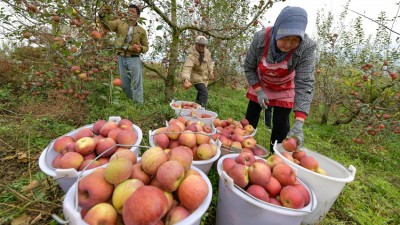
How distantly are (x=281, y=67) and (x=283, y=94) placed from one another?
394 millimetres

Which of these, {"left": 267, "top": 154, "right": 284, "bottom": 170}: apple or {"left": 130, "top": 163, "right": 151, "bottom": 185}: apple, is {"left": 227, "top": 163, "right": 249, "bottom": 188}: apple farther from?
{"left": 130, "top": 163, "right": 151, "bottom": 185}: apple

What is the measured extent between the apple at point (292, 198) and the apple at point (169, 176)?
2.24ft

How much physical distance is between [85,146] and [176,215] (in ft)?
2.86

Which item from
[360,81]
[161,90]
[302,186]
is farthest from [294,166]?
[161,90]

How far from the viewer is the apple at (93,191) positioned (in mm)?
1064

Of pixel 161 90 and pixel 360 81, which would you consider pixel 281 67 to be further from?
pixel 161 90

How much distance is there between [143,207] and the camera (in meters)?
0.94

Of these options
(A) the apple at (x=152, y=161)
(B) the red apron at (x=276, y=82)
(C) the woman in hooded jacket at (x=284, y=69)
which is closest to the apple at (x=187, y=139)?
(A) the apple at (x=152, y=161)

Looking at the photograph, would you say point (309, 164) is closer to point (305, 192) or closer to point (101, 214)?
point (305, 192)

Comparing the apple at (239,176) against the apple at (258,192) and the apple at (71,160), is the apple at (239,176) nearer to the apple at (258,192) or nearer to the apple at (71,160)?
the apple at (258,192)

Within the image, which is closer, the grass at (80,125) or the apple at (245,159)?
the grass at (80,125)

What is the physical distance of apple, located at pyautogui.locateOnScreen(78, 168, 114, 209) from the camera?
41.9 inches

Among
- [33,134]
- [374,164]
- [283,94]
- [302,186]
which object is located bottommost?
[374,164]

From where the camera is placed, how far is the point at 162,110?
365cm
